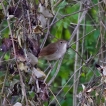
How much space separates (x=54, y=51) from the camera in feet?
14.2

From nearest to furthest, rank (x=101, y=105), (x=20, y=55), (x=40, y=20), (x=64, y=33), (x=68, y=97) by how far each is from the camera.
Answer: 1. (x=20, y=55)
2. (x=40, y=20)
3. (x=101, y=105)
4. (x=68, y=97)
5. (x=64, y=33)

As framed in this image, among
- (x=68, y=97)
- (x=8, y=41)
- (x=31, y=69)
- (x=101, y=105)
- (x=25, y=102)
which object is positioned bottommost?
(x=68, y=97)

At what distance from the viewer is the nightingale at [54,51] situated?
413 cm

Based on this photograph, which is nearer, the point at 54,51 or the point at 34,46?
the point at 34,46

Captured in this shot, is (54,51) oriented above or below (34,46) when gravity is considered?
below

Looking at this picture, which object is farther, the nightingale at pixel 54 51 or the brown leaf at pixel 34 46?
the nightingale at pixel 54 51

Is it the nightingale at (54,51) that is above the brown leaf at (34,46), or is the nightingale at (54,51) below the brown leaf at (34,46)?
below

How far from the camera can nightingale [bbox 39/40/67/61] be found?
413 cm

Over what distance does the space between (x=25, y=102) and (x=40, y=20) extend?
0.49 meters

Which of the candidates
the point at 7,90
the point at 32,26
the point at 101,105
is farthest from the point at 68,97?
the point at 32,26

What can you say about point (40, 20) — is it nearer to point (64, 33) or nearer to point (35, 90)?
point (35, 90)

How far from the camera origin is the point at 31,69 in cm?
231

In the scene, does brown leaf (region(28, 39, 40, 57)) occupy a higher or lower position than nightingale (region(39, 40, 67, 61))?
higher

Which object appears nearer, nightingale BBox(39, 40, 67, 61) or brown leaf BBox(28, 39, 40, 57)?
brown leaf BBox(28, 39, 40, 57)
